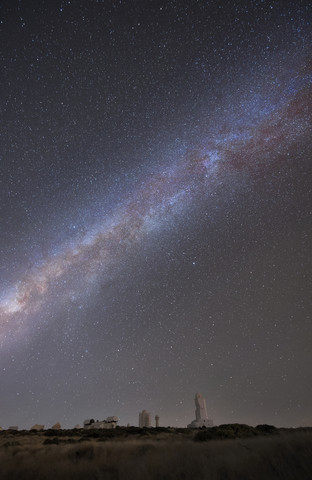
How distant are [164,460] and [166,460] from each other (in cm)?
10

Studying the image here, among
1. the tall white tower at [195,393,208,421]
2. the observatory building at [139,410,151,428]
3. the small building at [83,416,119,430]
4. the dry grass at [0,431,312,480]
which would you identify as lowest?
the dry grass at [0,431,312,480]

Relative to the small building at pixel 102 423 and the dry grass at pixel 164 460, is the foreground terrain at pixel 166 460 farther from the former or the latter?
the small building at pixel 102 423

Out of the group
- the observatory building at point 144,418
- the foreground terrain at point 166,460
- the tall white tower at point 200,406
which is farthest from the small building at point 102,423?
the tall white tower at point 200,406

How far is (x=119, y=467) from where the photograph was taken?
43.9ft

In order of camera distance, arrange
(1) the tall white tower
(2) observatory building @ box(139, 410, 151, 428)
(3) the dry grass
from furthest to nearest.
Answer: (1) the tall white tower, (2) observatory building @ box(139, 410, 151, 428), (3) the dry grass

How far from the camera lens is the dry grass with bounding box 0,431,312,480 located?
12828 mm

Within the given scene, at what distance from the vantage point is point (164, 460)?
45.2ft

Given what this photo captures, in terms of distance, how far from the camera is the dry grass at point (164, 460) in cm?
1283

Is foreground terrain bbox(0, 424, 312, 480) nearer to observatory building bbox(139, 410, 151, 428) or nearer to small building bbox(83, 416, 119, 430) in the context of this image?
small building bbox(83, 416, 119, 430)

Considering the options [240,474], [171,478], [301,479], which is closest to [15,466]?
[171,478]

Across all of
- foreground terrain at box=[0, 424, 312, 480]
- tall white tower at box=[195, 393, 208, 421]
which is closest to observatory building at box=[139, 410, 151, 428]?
tall white tower at box=[195, 393, 208, 421]

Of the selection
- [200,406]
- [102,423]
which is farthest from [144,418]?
[200,406]

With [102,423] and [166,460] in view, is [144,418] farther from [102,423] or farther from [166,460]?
[166,460]

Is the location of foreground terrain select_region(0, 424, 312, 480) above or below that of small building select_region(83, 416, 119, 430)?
below
